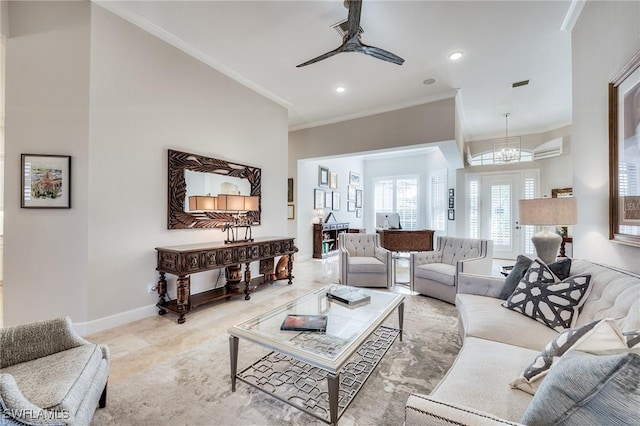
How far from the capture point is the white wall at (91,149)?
2518 millimetres

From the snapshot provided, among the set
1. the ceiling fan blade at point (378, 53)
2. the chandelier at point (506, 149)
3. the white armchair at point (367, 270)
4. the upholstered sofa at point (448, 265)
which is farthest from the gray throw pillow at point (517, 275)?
the chandelier at point (506, 149)

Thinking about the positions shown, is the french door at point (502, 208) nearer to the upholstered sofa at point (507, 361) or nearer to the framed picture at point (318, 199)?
the framed picture at point (318, 199)

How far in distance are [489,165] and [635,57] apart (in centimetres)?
593

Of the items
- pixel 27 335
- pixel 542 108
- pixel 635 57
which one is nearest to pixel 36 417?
pixel 27 335

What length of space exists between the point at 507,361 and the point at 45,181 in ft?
12.8

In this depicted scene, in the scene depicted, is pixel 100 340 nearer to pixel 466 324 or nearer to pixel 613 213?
pixel 466 324

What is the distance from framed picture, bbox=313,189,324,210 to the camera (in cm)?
706

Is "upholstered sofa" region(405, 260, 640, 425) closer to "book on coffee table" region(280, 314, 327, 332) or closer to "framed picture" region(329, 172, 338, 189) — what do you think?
"book on coffee table" region(280, 314, 327, 332)

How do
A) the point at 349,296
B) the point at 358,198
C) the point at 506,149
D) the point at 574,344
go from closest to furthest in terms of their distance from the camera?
the point at 574,344, the point at 349,296, the point at 506,149, the point at 358,198

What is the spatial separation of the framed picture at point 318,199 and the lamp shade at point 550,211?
190 inches

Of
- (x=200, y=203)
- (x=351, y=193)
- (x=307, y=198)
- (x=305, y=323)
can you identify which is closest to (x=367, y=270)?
(x=305, y=323)

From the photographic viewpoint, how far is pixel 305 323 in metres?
1.90

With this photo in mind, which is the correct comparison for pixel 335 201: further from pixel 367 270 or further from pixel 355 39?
pixel 355 39

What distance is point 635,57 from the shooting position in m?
1.61
